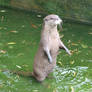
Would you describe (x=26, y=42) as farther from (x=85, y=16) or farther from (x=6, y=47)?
(x=85, y=16)

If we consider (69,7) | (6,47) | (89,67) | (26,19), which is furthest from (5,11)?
(89,67)

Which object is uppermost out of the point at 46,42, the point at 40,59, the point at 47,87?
the point at 46,42

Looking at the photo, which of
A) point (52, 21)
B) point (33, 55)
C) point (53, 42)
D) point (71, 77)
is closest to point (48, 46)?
point (53, 42)

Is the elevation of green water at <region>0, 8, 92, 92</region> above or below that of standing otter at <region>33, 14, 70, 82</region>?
below

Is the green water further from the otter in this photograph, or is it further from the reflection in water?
the otter

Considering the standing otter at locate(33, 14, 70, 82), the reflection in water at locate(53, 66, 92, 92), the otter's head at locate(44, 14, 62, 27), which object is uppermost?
the otter's head at locate(44, 14, 62, 27)

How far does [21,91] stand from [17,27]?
2.96 m

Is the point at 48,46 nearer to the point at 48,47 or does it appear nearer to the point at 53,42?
the point at 48,47

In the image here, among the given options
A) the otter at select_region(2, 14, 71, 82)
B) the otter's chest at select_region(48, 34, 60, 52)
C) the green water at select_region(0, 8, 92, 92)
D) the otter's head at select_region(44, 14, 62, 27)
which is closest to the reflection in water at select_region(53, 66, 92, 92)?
the green water at select_region(0, 8, 92, 92)

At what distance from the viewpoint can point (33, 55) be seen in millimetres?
5520

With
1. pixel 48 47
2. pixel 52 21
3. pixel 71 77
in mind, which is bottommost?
pixel 71 77

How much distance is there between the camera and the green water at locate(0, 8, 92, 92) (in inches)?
175

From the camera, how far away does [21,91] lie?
429 cm

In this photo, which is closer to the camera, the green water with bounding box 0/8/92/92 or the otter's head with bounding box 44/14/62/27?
the otter's head with bounding box 44/14/62/27
